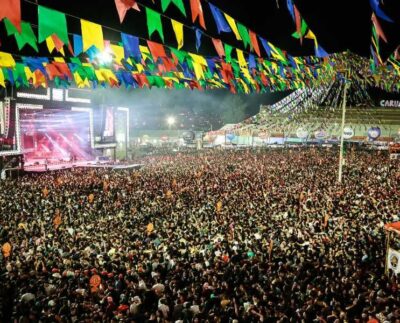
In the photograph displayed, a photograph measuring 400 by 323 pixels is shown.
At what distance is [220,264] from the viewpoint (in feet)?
25.7

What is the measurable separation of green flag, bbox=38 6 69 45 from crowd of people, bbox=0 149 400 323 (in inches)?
175

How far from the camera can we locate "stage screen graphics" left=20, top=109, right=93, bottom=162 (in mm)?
29828

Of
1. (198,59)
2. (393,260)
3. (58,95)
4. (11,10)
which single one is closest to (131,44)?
(198,59)

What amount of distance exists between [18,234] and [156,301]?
5781mm

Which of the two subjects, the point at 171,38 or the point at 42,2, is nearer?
the point at 42,2

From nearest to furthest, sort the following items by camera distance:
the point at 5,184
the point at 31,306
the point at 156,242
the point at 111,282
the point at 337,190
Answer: the point at 31,306
the point at 111,282
the point at 156,242
the point at 337,190
the point at 5,184

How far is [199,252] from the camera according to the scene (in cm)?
886

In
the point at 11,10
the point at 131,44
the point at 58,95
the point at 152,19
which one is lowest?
the point at 11,10

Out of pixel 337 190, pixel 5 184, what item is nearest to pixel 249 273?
pixel 337 190

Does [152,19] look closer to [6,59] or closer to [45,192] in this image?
[6,59]

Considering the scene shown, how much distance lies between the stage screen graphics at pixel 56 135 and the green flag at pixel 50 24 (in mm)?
25850

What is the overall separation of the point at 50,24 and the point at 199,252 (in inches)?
263

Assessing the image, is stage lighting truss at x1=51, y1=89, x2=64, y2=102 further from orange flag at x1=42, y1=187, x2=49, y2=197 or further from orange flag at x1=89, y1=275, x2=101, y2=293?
orange flag at x1=89, y1=275, x2=101, y2=293

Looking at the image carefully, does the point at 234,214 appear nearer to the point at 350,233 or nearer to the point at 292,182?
the point at 350,233
